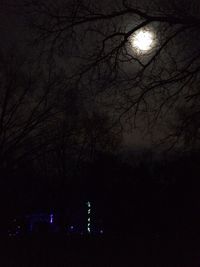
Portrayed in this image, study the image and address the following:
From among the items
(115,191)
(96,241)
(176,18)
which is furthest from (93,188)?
(176,18)

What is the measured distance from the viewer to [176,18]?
1262cm

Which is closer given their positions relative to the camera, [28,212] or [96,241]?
[96,241]

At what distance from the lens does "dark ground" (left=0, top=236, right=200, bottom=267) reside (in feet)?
53.2

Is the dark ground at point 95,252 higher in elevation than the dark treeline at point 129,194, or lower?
lower

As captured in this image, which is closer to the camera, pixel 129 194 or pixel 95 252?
pixel 95 252

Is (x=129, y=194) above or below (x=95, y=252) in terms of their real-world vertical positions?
above

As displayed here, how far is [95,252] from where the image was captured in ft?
60.5

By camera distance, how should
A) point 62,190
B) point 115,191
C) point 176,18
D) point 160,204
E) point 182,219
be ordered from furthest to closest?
point 115,191 → point 160,204 → point 182,219 → point 62,190 → point 176,18

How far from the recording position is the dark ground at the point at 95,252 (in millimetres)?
16219

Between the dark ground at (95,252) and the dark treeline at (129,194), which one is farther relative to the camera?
the dark treeline at (129,194)

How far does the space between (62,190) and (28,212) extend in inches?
891

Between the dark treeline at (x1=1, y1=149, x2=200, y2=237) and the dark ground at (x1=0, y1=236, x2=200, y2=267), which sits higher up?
the dark treeline at (x1=1, y1=149, x2=200, y2=237)

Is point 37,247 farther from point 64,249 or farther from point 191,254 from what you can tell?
point 191,254

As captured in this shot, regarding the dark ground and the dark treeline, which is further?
the dark treeline
